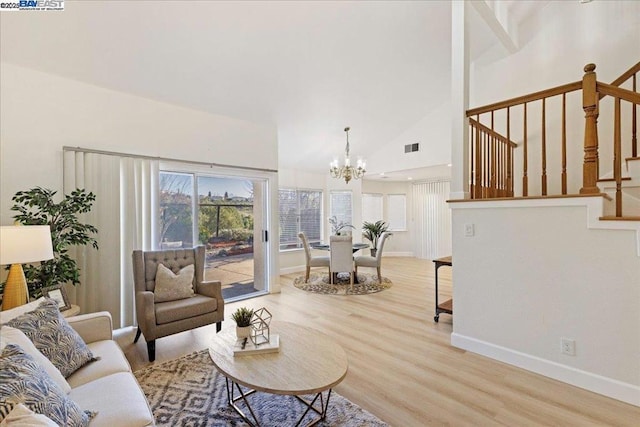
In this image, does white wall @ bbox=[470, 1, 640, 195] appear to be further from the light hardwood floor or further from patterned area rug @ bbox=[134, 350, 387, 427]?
patterned area rug @ bbox=[134, 350, 387, 427]

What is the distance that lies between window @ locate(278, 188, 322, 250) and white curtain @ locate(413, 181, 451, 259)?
2963 millimetres

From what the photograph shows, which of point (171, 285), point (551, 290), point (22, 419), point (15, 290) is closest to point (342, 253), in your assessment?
point (171, 285)

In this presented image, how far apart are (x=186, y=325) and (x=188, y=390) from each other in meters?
0.81

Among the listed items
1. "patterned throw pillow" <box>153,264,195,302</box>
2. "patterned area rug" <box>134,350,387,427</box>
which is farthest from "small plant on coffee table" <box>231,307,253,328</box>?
"patterned throw pillow" <box>153,264,195,302</box>

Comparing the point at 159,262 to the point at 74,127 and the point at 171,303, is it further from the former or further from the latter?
the point at 74,127

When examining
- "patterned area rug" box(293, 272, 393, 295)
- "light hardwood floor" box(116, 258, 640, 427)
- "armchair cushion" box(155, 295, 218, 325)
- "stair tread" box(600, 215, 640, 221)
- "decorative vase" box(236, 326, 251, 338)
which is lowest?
"light hardwood floor" box(116, 258, 640, 427)

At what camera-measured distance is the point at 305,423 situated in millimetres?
1902

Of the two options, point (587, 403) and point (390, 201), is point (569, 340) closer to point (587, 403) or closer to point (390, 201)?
point (587, 403)

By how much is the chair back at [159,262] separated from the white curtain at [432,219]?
6467 mm

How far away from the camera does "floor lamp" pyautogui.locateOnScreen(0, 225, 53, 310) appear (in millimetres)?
2088

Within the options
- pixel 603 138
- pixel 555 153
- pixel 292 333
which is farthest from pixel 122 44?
pixel 603 138

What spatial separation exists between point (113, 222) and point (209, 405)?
94.3 inches

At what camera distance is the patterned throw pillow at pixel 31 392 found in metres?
1.05

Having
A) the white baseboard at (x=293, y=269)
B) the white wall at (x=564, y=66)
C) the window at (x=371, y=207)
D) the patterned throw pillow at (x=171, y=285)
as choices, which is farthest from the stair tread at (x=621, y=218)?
the window at (x=371, y=207)
